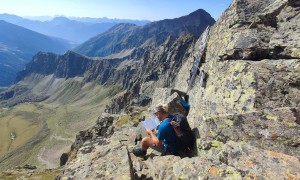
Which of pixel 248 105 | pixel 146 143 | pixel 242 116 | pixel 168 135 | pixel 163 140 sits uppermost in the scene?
pixel 248 105

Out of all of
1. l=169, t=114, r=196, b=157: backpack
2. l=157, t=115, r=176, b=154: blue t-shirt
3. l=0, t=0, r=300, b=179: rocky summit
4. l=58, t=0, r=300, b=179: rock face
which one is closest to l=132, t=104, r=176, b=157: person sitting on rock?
l=157, t=115, r=176, b=154: blue t-shirt

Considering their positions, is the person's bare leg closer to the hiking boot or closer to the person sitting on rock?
the person sitting on rock

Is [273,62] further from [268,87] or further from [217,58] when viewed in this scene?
[217,58]

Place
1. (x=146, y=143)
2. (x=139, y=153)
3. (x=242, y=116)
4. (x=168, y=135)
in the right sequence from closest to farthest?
(x=242, y=116), (x=168, y=135), (x=146, y=143), (x=139, y=153)

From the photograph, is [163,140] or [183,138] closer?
[183,138]

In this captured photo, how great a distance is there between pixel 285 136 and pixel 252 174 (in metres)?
2.82

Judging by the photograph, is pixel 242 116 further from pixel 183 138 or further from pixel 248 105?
pixel 183 138

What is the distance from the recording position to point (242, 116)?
1339cm

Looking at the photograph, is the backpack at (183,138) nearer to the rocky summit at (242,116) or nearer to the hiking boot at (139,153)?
the rocky summit at (242,116)

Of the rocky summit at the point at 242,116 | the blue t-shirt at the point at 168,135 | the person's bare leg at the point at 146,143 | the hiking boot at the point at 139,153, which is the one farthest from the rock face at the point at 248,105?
the blue t-shirt at the point at 168,135

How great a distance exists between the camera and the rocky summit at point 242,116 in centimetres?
1113

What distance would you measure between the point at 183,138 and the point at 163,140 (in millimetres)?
1450

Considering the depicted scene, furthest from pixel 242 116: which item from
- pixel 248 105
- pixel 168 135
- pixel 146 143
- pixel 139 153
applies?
pixel 139 153

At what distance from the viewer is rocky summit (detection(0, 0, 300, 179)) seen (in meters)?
11.1
